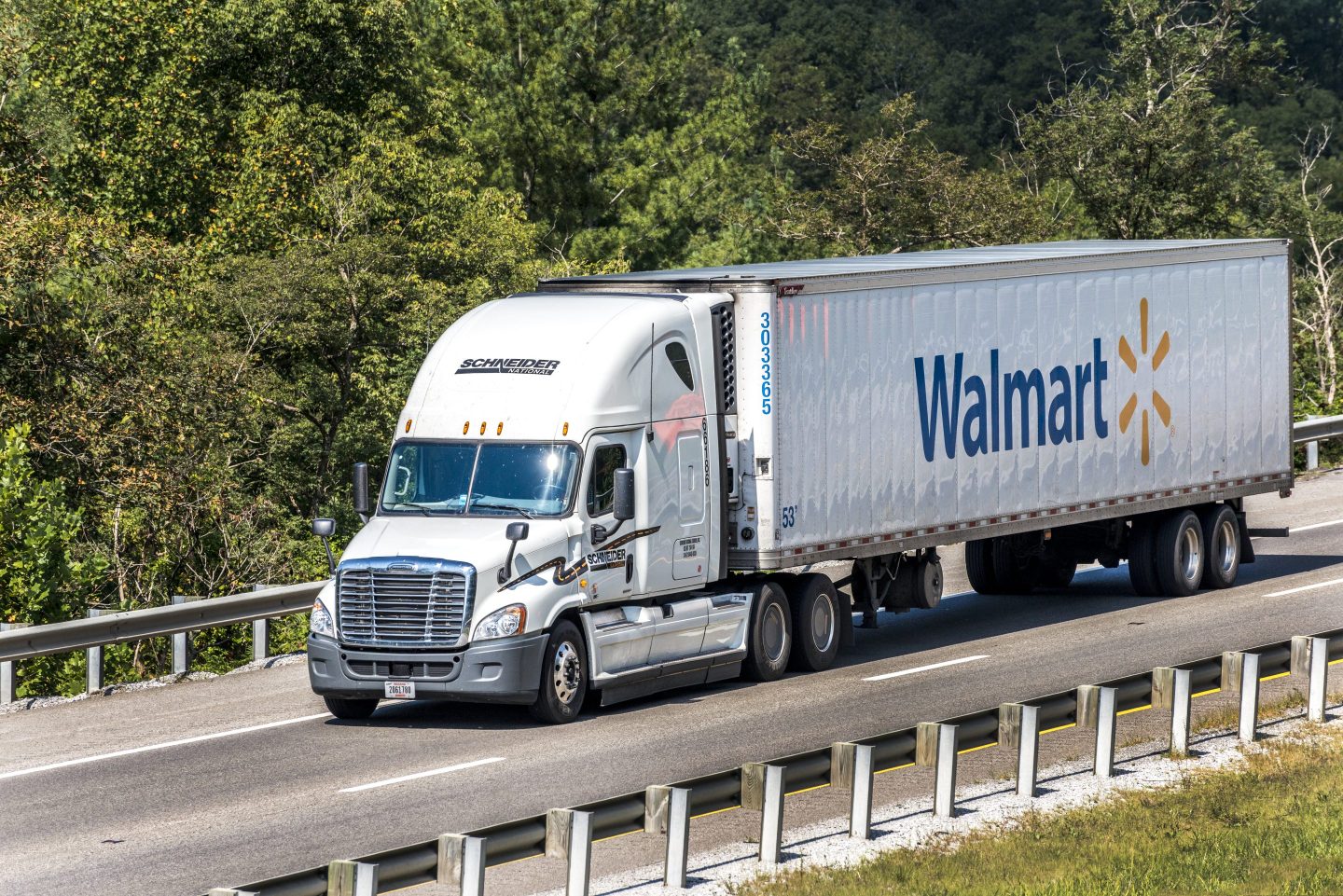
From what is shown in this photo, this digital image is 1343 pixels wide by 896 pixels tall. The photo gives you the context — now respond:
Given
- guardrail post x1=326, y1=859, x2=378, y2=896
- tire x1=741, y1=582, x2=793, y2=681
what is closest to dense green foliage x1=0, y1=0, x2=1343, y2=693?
tire x1=741, y1=582, x2=793, y2=681

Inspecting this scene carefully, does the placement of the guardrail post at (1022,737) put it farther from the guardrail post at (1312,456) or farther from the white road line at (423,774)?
the guardrail post at (1312,456)

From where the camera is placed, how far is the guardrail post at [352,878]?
966 cm

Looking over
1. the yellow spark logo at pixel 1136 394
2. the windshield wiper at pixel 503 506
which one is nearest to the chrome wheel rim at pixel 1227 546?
the yellow spark logo at pixel 1136 394

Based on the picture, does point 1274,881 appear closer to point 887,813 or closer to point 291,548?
point 887,813

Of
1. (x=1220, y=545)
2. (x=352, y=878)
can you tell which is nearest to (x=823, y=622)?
(x=1220, y=545)

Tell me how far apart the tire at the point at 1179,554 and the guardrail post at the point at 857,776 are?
12.0 meters

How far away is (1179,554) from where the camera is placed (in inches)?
938

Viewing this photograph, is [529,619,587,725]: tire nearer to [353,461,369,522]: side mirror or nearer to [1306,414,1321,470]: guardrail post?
[353,461,369,522]: side mirror

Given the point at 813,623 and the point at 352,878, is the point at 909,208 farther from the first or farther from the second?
the point at 352,878

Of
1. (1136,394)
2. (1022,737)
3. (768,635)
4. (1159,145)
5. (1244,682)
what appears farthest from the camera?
(1159,145)

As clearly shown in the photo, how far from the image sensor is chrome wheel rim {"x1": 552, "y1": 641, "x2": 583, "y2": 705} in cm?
1695

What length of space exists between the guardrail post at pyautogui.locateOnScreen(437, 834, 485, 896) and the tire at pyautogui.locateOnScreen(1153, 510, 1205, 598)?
15092mm

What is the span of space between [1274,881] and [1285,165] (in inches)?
3377

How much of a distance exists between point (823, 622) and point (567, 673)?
3.61m
